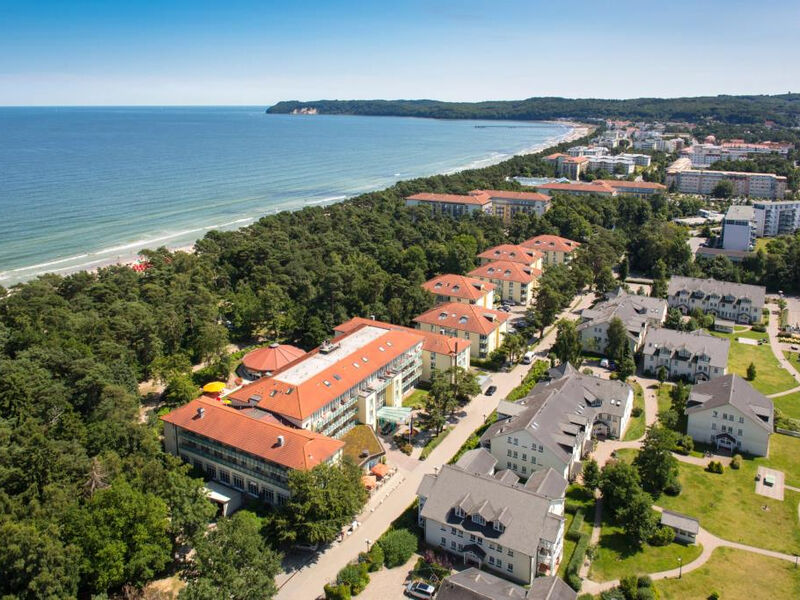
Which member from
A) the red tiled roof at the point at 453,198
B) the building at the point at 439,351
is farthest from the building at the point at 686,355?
the red tiled roof at the point at 453,198

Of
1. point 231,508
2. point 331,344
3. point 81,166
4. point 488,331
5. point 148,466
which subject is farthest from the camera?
point 81,166

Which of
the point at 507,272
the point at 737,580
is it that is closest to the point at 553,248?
the point at 507,272

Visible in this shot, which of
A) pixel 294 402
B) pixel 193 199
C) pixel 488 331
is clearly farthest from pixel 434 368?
pixel 193 199

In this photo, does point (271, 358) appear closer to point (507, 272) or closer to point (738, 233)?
point (507, 272)

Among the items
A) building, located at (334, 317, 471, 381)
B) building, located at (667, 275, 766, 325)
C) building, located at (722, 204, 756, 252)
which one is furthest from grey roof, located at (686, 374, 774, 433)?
building, located at (722, 204, 756, 252)

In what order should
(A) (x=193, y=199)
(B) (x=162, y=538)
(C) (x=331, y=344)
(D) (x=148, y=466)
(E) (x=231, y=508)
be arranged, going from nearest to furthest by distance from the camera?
(B) (x=162, y=538) → (D) (x=148, y=466) → (E) (x=231, y=508) → (C) (x=331, y=344) → (A) (x=193, y=199)

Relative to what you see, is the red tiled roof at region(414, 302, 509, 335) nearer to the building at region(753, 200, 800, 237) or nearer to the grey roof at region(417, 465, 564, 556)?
the grey roof at region(417, 465, 564, 556)

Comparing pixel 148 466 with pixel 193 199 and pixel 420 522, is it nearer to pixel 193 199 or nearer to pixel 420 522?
pixel 420 522
